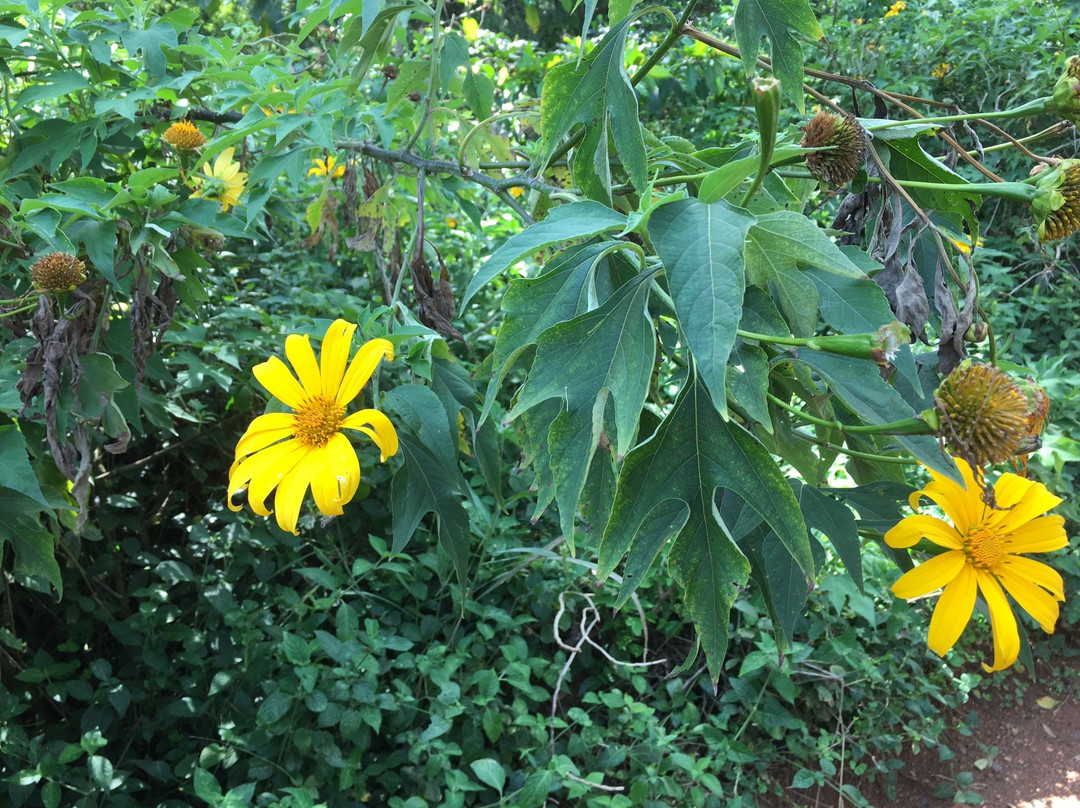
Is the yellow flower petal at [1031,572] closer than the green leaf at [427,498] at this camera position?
Yes

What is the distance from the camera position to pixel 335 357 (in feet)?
2.80

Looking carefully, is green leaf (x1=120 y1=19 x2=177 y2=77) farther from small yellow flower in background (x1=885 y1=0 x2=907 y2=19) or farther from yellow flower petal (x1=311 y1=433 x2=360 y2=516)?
small yellow flower in background (x1=885 y1=0 x2=907 y2=19)

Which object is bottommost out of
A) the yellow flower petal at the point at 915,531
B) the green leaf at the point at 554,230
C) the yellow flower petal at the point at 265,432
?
the yellow flower petal at the point at 265,432

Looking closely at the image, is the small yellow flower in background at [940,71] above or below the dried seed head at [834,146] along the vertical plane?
below

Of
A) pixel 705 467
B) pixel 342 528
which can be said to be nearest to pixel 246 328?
pixel 342 528

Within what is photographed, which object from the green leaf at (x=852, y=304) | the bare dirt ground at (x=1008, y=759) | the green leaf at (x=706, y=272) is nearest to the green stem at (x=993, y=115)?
the green leaf at (x=852, y=304)

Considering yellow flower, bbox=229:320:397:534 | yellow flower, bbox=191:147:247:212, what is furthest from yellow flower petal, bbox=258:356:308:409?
yellow flower, bbox=191:147:247:212

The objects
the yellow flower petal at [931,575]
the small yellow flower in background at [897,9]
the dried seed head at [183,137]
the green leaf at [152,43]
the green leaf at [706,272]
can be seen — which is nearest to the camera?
the green leaf at [706,272]

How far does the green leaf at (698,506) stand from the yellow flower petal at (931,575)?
0.63 ft

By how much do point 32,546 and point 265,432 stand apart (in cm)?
42

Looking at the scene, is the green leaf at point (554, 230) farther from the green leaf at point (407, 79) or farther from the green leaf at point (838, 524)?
the green leaf at point (407, 79)

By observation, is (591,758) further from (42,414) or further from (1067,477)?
(1067,477)

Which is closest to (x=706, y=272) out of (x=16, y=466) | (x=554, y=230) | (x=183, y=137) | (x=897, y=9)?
(x=554, y=230)

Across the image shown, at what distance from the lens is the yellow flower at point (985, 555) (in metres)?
0.66
